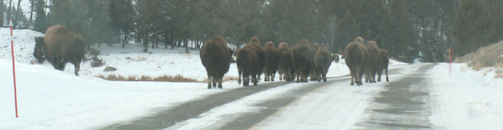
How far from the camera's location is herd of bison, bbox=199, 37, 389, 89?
13000 mm

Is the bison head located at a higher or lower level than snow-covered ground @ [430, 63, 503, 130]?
higher

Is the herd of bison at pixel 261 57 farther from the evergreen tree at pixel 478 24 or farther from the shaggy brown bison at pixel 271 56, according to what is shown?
the evergreen tree at pixel 478 24

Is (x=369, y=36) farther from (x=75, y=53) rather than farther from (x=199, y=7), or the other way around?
(x=75, y=53)

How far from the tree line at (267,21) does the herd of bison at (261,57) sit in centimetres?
3905

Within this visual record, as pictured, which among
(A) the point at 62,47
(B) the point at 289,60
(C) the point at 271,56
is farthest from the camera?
(B) the point at 289,60

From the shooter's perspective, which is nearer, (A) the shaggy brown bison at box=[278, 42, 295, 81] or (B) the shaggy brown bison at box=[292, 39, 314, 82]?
(B) the shaggy brown bison at box=[292, 39, 314, 82]

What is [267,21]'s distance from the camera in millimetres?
61688

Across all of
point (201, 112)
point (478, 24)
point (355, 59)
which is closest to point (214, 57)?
point (355, 59)

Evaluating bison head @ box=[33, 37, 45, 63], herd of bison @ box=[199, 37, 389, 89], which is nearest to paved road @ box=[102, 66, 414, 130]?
herd of bison @ box=[199, 37, 389, 89]

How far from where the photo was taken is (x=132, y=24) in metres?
72.1

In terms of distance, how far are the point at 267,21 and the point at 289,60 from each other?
4377 cm

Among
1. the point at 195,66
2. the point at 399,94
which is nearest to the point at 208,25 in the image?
the point at 195,66

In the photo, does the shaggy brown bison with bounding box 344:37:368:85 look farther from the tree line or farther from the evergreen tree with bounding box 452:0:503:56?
the evergreen tree with bounding box 452:0:503:56

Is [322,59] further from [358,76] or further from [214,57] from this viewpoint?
[214,57]
